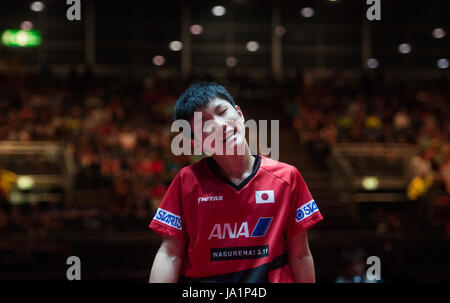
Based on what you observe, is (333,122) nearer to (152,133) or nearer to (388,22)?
(152,133)

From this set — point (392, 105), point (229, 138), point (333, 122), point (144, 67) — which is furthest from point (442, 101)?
point (229, 138)

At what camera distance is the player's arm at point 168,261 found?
1.70 meters

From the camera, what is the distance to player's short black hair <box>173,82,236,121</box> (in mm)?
1753

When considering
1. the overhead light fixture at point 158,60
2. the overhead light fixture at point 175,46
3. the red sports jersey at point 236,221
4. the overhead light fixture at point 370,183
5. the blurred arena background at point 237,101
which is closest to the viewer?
the red sports jersey at point 236,221

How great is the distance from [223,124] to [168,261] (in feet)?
1.65

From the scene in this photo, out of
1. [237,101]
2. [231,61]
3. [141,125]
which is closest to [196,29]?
[231,61]

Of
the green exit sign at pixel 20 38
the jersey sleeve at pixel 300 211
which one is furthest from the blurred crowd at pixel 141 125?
the jersey sleeve at pixel 300 211

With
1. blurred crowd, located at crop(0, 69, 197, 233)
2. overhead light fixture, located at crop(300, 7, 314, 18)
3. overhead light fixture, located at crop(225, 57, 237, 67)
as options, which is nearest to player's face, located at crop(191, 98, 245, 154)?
blurred crowd, located at crop(0, 69, 197, 233)

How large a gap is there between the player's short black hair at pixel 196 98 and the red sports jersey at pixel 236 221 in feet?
0.69

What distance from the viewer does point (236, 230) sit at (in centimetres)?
171

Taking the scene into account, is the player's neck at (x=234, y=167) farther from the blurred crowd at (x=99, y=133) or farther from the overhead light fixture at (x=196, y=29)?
the overhead light fixture at (x=196, y=29)

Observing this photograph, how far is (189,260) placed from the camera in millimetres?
1737

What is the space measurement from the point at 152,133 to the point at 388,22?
1190cm

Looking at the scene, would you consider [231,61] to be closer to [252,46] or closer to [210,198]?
[252,46]
